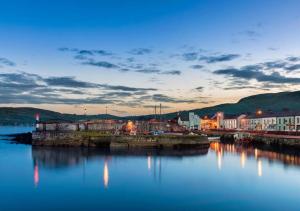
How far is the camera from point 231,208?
28.0m

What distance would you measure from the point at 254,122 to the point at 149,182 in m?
81.4

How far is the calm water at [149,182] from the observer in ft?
97.9

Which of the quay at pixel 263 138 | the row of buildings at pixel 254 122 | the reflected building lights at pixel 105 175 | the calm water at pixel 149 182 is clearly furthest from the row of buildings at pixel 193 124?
the reflected building lights at pixel 105 175

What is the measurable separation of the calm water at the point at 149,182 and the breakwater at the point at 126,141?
463 inches

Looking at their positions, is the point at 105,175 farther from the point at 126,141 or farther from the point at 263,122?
the point at 263,122

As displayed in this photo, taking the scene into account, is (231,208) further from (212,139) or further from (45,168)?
(212,139)

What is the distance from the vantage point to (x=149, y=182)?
128 feet

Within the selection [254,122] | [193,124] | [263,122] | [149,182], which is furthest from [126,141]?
[193,124]

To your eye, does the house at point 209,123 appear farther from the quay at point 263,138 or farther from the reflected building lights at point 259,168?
the reflected building lights at point 259,168

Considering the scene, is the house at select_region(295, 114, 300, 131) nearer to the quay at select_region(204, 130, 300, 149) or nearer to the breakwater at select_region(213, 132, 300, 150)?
the quay at select_region(204, 130, 300, 149)

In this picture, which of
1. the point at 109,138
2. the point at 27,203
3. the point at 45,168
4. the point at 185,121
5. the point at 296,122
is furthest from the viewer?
the point at 185,121

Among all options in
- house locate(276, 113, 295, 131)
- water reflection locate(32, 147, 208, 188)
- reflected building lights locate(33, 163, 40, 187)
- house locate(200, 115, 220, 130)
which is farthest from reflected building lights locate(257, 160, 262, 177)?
house locate(200, 115, 220, 130)

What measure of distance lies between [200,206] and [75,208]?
9.54 meters

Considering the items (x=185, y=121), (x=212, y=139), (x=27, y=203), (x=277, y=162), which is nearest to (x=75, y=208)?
(x=27, y=203)
